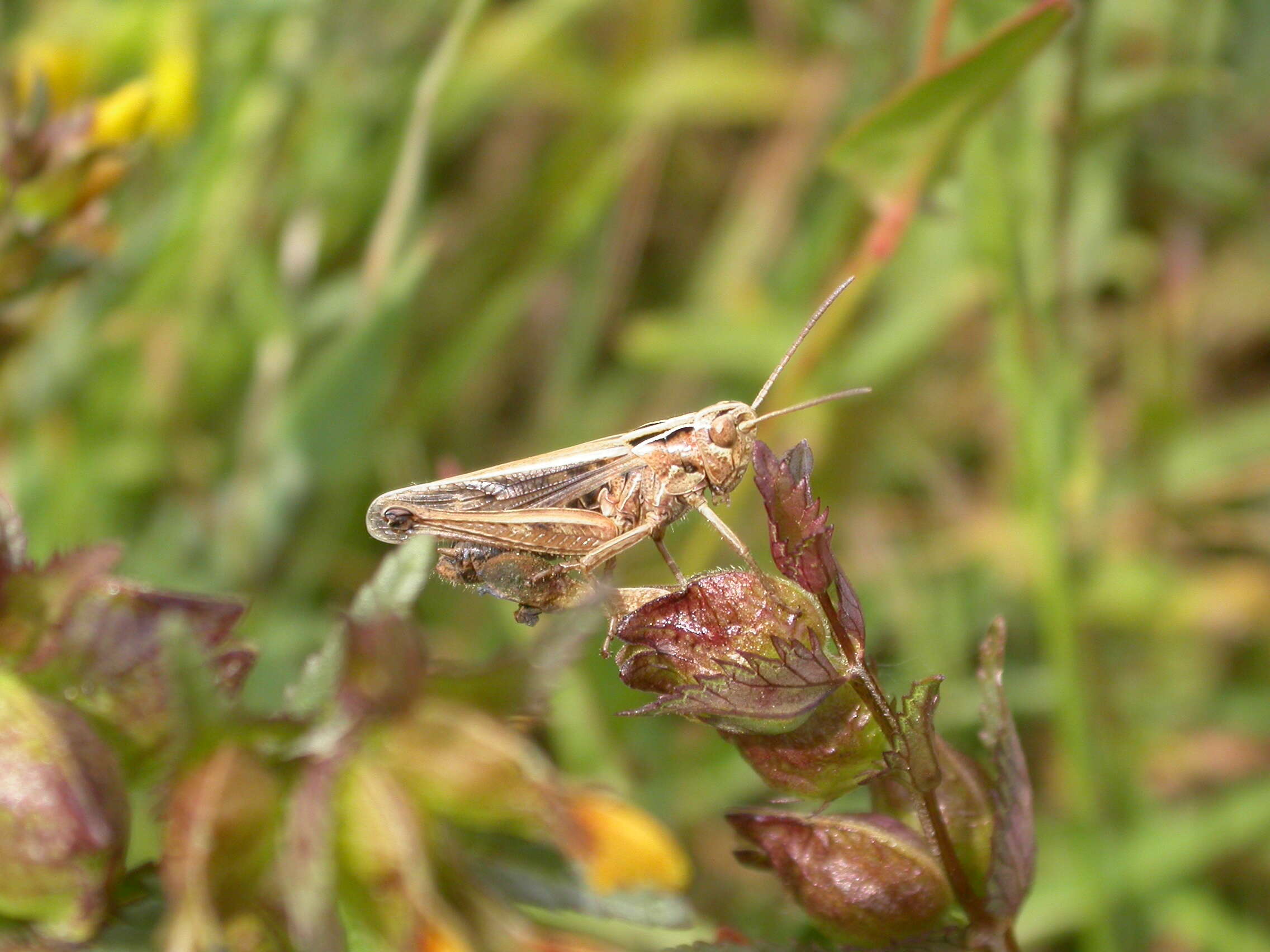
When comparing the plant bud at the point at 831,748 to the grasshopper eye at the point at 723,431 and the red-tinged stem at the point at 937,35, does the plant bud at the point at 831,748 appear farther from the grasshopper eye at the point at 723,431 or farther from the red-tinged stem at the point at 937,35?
the red-tinged stem at the point at 937,35

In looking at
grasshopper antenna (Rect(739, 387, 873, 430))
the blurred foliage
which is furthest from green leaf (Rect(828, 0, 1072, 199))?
grasshopper antenna (Rect(739, 387, 873, 430))

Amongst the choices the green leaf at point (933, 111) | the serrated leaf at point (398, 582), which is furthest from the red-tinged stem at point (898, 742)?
the green leaf at point (933, 111)

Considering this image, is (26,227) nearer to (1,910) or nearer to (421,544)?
(421,544)

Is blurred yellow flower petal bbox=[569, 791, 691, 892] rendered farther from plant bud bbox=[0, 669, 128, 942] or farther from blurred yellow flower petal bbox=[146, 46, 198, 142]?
blurred yellow flower petal bbox=[146, 46, 198, 142]

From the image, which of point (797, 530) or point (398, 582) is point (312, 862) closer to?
point (398, 582)

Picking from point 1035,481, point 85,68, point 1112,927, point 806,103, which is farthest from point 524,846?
point 806,103
